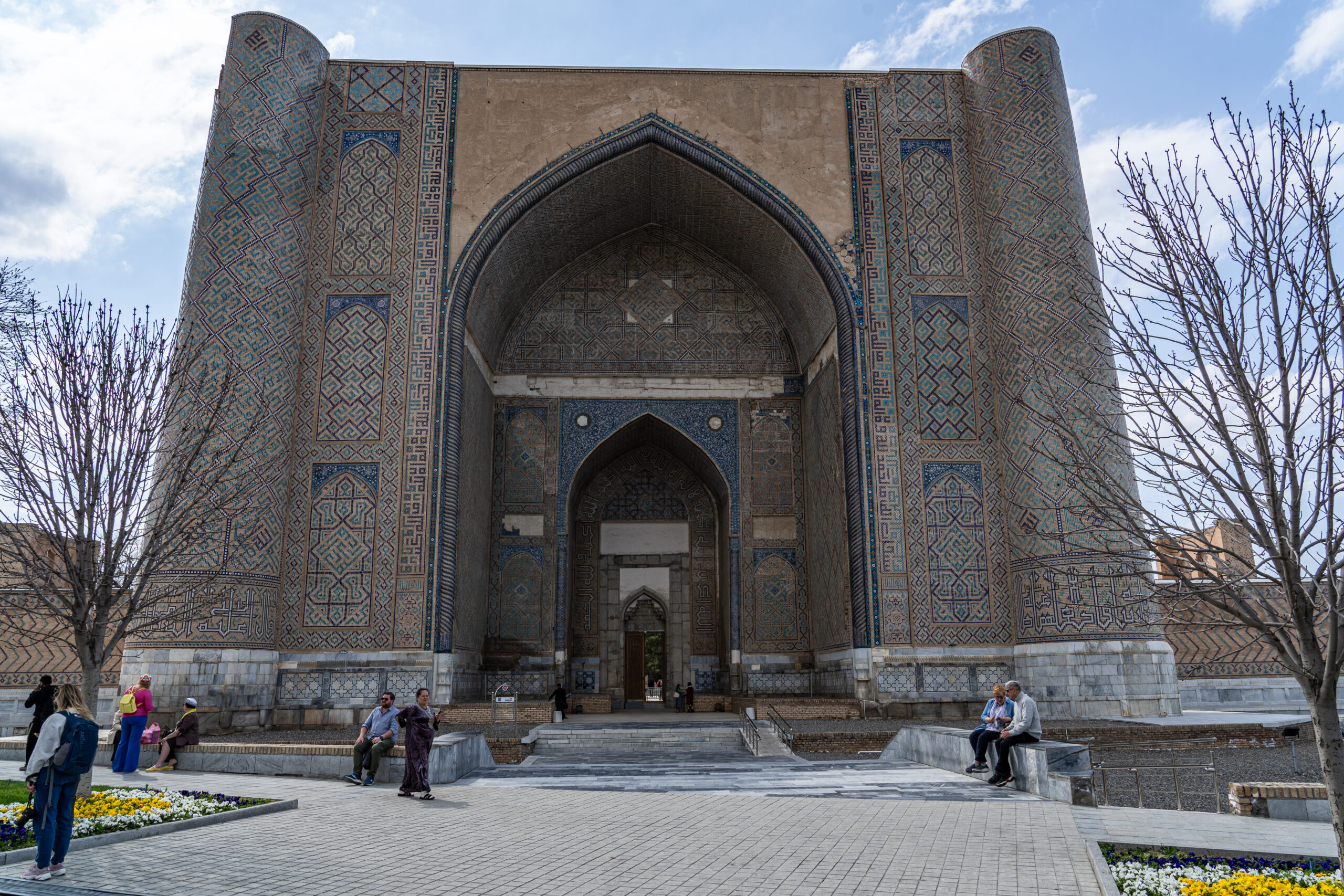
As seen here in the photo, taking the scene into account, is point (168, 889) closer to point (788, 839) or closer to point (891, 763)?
point (788, 839)

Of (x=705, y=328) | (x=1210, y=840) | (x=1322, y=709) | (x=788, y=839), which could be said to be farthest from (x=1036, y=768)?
(x=705, y=328)

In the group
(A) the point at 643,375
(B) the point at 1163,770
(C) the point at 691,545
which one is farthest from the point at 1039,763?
(C) the point at 691,545

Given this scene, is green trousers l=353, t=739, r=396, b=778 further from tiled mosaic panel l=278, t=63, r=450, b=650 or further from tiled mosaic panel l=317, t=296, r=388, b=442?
tiled mosaic panel l=317, t=296, r=388, b=442

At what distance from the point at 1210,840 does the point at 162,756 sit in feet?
21.5

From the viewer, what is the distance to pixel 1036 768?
5.40 meters

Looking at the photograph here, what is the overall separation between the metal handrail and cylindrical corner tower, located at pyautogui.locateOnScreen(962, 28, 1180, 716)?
2.78 metres

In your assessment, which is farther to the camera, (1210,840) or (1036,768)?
(1036,768)

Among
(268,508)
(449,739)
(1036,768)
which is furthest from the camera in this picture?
(268,508)

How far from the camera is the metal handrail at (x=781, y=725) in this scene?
8.55m

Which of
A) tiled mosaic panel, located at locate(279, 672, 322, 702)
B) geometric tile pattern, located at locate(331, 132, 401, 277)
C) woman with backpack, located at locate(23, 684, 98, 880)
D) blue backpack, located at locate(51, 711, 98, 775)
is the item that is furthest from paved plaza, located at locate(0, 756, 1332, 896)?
geometric tile pattern, located at locate(331, 132, 401, 277)

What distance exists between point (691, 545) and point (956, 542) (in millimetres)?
4742

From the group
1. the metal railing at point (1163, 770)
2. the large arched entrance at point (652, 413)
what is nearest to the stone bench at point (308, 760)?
the metal railing at point (1163, 770)

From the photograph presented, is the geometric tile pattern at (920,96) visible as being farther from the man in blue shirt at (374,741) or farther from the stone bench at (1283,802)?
the man in blue shirt at (374,741)

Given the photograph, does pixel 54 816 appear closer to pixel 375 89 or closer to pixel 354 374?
pixel 354 374
